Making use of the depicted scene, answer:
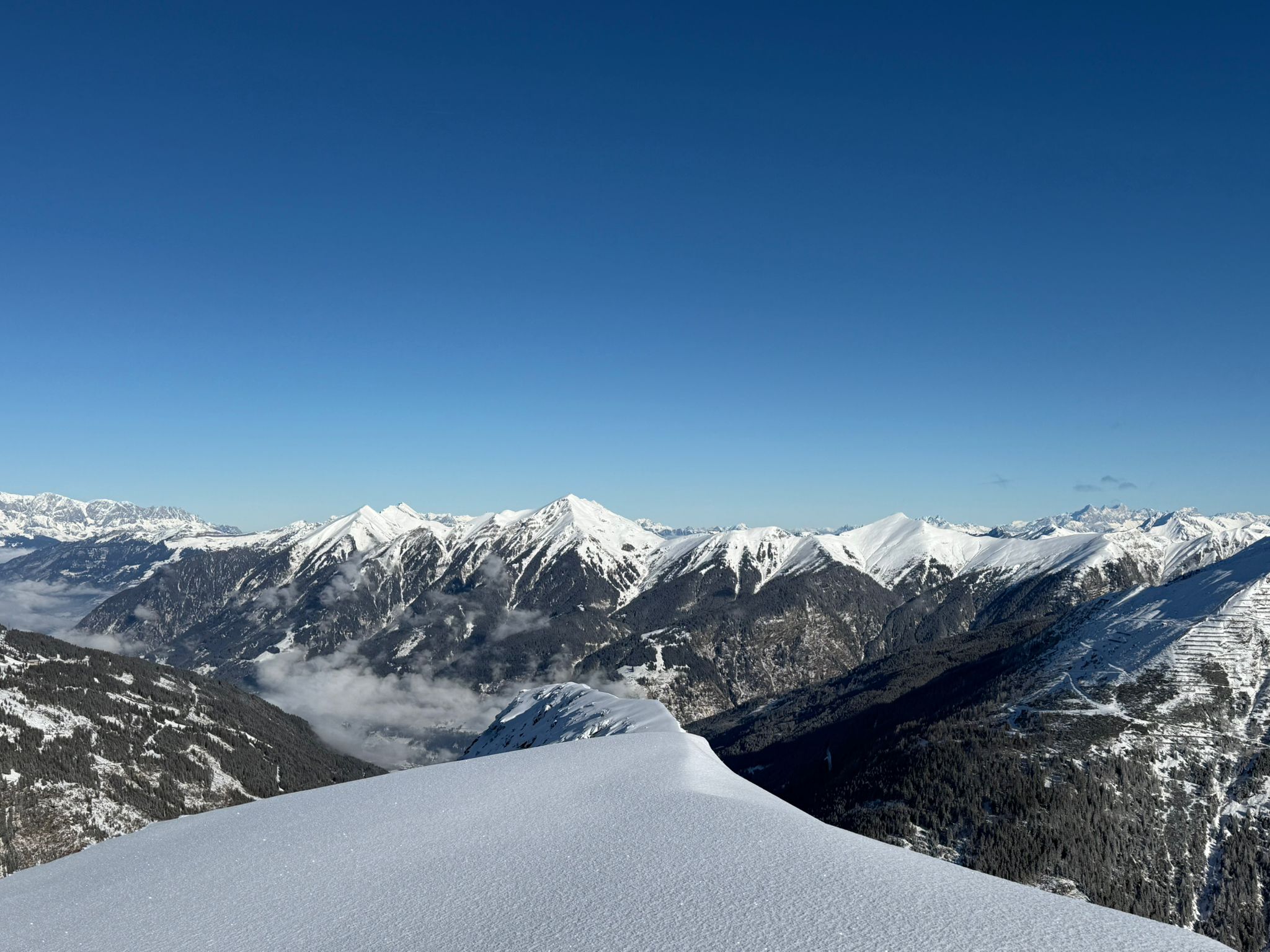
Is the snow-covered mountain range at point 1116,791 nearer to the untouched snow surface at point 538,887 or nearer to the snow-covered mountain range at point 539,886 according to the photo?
the untouched snow surface at point 538,887

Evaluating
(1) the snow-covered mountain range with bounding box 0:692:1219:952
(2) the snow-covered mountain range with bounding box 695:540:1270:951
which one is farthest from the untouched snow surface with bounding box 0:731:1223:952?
(2) the snow-covered mountain range with bounding box 695:540:1270:951

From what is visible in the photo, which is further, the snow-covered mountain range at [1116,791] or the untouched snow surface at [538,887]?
the snow-covered mountain range at [1116,791]

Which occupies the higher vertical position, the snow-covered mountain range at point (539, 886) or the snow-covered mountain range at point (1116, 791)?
the snow-covered mountain range at point (539, 886)

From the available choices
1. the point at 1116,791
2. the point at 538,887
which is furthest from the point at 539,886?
the point at 1116,791

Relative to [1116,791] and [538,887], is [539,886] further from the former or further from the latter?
[1116,791]

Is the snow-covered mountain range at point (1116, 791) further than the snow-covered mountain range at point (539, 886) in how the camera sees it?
Yes

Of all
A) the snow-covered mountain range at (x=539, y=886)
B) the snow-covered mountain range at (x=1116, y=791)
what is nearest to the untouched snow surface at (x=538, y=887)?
the snow-covered mountain range at (x=539, y=886)

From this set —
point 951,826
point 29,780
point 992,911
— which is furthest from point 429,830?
point 29,780
